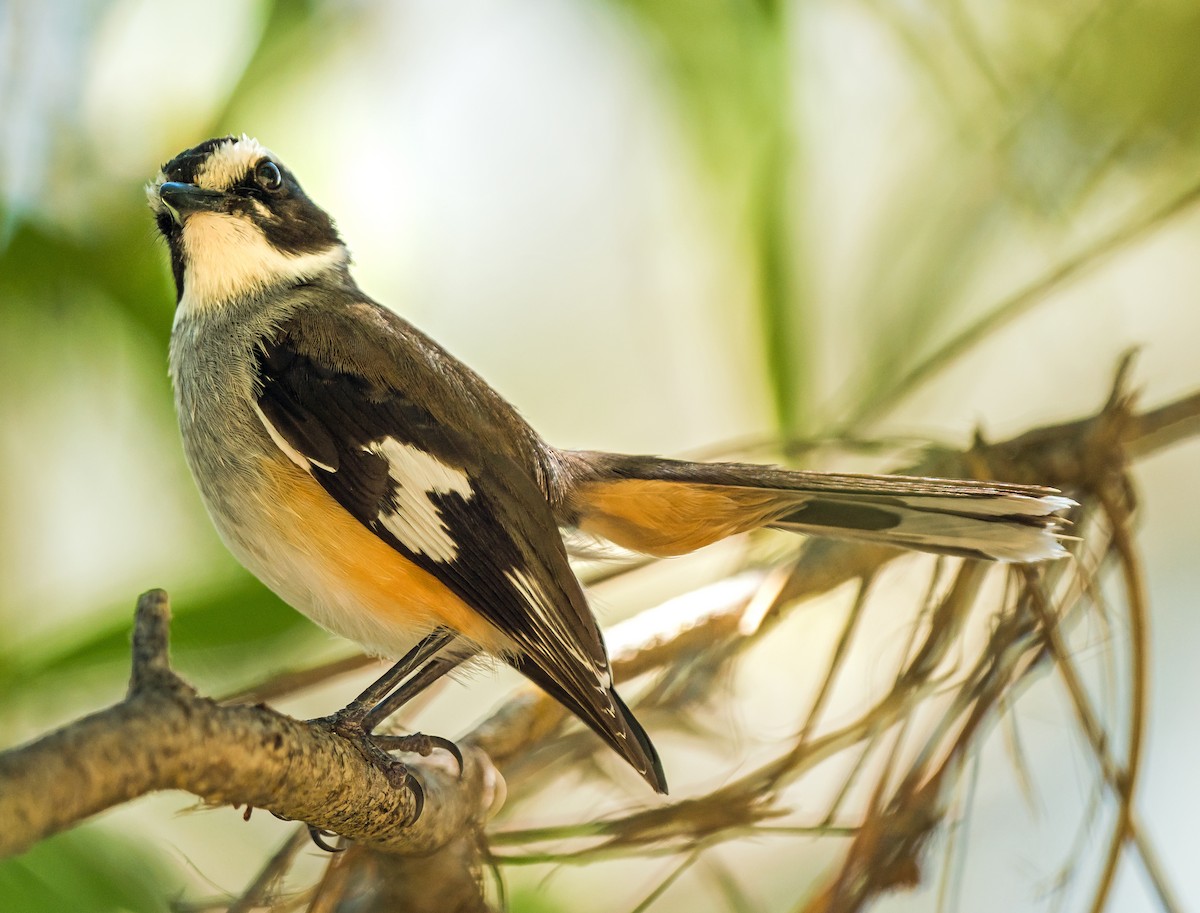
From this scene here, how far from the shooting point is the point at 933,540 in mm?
1862

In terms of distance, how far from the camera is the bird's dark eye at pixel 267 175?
6.94 ft

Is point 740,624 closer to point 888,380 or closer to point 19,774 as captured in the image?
point 888,380

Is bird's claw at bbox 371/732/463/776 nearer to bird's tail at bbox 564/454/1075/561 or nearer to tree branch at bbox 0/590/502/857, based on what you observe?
tree branch at bbox 0/590/502/857

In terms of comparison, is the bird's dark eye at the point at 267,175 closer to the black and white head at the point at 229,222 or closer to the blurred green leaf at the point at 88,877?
the black and white head at the point at 229,222

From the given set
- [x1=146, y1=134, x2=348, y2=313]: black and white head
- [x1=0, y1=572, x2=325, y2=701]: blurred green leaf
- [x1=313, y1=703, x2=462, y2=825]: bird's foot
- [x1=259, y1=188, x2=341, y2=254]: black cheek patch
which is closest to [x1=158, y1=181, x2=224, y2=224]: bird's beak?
[x1=146, y1=134, x2=348, y2=313]: black and white head

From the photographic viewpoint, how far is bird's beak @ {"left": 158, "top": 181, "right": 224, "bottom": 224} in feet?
6.47

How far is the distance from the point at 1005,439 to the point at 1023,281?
71 centimetres

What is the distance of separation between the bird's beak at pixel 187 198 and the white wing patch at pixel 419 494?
0.60 meters

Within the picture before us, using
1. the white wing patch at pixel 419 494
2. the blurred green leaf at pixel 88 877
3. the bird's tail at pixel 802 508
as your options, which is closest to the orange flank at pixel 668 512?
the bird's tail at pixel 802 508

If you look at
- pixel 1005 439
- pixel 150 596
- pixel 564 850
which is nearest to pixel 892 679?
pixel 1005 439

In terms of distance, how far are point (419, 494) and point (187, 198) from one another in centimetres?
71

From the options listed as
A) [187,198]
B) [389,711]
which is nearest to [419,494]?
[389,711]

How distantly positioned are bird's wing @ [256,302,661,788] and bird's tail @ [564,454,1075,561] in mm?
184

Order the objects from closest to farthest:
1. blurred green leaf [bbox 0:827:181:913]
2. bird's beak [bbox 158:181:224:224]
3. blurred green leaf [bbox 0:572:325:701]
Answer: blurred green leaf [bbox 0:827:181:913] < blurred green leaf [bbox 0:572:325:701] < bird's beak [bbox 158:181:224:224]
